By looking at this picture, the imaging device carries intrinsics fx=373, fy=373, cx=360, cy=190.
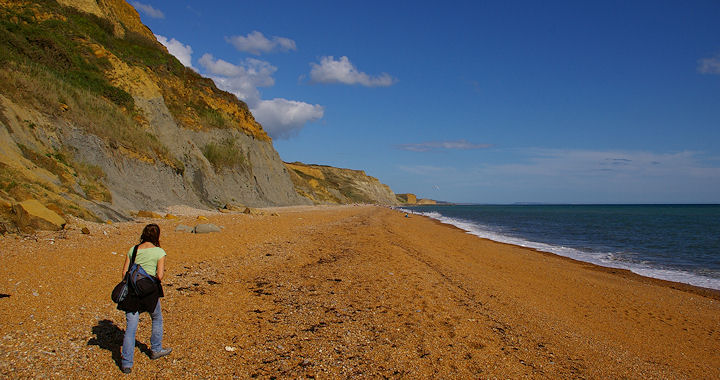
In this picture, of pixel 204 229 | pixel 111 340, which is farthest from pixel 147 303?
pixel 204 229

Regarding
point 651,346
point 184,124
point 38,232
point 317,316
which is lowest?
point 651,346

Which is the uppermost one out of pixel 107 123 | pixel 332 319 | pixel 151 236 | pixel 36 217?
pixel 107 123

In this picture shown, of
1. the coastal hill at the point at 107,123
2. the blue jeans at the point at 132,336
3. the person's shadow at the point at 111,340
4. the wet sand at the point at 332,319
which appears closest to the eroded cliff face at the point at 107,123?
the coastal hill at the point at 107,123

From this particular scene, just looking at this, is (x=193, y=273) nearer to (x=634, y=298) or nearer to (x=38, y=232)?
(x=38, y=232)

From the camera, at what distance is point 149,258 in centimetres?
411

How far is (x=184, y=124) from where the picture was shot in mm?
30422

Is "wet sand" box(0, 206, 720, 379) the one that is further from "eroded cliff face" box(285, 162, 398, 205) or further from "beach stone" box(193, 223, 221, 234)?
"eroded cliff face" box(285, 162, 398, 205)

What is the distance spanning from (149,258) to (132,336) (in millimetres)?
819

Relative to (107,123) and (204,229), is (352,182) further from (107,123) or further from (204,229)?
(204,229)

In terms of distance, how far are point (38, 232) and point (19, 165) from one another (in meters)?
3.96

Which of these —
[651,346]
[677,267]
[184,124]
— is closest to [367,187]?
[184,124]

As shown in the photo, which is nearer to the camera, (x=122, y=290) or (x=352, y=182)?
(x=122, y=290)

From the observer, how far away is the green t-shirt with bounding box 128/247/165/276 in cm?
407

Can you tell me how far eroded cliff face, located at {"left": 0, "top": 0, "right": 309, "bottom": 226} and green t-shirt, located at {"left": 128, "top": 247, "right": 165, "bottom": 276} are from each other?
723 cm
